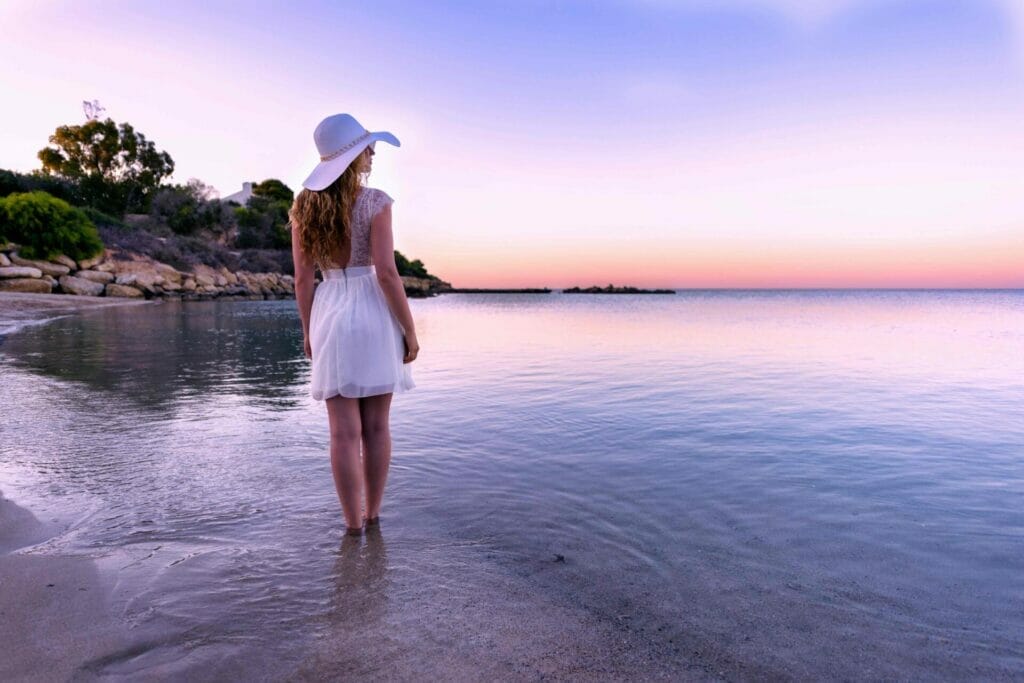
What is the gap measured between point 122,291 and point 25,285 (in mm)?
7918

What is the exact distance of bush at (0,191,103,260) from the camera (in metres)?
34.7

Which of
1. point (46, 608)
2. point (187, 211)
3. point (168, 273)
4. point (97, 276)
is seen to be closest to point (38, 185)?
point (187, 211)

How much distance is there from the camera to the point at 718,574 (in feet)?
9.46

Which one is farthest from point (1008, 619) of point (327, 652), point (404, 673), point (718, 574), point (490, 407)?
point (490, 407)

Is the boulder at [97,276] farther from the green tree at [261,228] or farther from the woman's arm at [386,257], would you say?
the woman's arm at [386,257]

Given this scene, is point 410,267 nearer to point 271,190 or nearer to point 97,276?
point 271,190

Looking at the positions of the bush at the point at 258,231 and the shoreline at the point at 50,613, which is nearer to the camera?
the shoreline at the point at 50,613

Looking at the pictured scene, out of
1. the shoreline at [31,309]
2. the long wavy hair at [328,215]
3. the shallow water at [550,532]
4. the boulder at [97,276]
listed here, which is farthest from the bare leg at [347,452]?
the boulder at [97,276]

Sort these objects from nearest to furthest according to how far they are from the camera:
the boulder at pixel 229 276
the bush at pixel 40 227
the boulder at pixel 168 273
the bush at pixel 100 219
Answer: the bush at pixel 40 227 → the boulder at pixel 168 273 → the bush at pixel 100 219 → the boulder at pixel 229 276

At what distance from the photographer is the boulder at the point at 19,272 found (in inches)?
1180

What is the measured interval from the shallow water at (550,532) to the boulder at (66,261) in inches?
1380

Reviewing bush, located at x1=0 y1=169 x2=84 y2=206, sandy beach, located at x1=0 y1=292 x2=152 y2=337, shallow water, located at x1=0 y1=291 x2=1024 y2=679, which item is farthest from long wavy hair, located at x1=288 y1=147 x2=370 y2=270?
bush, located at x1=0 y1=169 x2=84 y2=206

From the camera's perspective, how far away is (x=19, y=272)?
30656 mm

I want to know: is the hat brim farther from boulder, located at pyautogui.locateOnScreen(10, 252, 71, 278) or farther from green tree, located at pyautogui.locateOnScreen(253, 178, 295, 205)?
green tree, located at pyautogui.locateOnScreen(253, 178, 295, 205)
